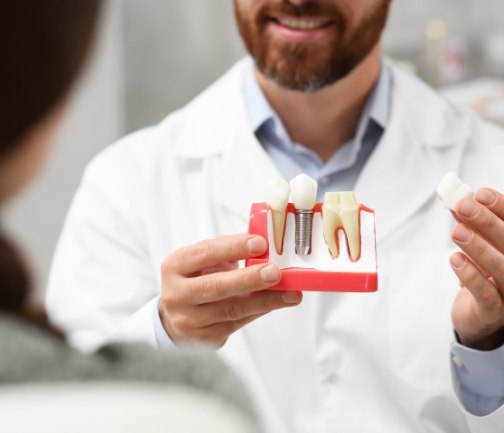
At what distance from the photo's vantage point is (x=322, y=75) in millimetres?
1204

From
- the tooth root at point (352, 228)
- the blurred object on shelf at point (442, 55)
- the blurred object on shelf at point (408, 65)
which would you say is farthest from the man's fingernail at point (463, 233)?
the blurred object on shelf at point (442, 55)

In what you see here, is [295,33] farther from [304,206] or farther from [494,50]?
[494,50]

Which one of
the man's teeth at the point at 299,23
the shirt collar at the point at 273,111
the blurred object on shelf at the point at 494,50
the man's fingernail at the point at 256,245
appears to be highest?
the man's teeth at the point at 299,23

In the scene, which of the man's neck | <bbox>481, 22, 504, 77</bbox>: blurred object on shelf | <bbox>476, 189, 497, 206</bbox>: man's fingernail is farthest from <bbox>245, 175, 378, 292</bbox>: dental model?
<bbox>481, 22, 504, 77</bbox>: blurred object on shelf

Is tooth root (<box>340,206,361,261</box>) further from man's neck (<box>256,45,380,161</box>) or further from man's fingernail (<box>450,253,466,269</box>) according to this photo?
man's neck (<box>256,45,380,161</box>)

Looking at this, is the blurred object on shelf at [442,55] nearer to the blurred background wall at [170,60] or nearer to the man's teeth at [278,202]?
the blurred background wall at [170,60]

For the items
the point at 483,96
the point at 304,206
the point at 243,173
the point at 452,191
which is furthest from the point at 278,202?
the point at 483,96

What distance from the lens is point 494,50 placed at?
1.99m

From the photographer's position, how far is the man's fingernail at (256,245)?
0.88 meters

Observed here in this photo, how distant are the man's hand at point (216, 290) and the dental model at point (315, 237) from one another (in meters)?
0.03

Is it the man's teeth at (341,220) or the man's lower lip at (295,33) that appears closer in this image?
the man's teeth at (341,220)

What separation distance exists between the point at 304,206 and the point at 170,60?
3.76 ft

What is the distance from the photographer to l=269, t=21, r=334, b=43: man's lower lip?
120 cm

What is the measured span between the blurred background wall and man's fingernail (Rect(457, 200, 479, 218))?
1138 millimetres
